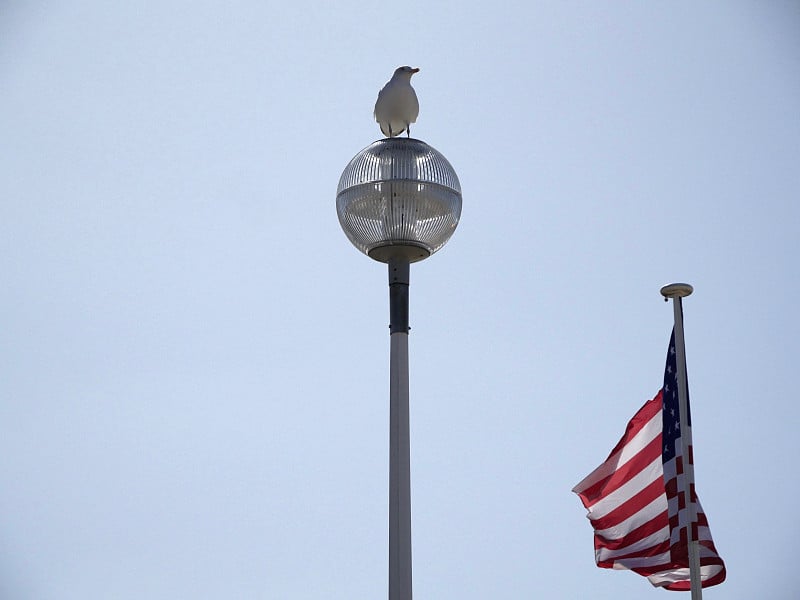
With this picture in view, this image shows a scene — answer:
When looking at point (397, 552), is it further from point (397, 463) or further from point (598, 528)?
point (598, 528)

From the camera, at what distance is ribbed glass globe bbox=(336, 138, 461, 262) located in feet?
50.8

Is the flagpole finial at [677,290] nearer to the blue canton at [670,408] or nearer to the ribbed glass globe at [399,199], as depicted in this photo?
the blue canton at [670,408]

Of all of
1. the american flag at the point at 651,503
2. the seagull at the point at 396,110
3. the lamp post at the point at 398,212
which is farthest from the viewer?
the seagull at the point at 396,110

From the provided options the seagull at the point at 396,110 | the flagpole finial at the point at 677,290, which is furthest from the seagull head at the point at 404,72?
the flagpole finial at the point at 677,290

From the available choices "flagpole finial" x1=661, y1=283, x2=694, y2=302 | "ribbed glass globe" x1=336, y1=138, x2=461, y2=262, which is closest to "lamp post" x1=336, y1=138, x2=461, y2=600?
"ribbed glass globe" x1=336, y1=138, x2=461, y2=262

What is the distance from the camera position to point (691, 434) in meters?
16.4

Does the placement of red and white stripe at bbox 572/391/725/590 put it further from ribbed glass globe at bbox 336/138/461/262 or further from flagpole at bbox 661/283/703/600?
ribbed glass globe at bbox 336/138/461/262

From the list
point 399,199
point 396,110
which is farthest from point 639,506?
point 396,110

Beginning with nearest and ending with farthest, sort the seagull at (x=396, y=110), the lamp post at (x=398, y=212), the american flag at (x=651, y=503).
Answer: the lamp post at (x=398, y=212) < the american flag at (x=651, y=503) < the seagull at (x=396, y=110)

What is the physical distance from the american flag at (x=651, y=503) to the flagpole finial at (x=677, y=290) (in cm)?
67

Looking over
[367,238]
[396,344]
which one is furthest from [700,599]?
[367,238]

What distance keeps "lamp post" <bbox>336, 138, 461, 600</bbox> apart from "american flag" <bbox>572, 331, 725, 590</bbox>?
3.70m

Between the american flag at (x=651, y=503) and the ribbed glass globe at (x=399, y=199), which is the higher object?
the ribbed glass globe at (x=399, y=199)

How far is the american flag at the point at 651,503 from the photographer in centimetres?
1605
